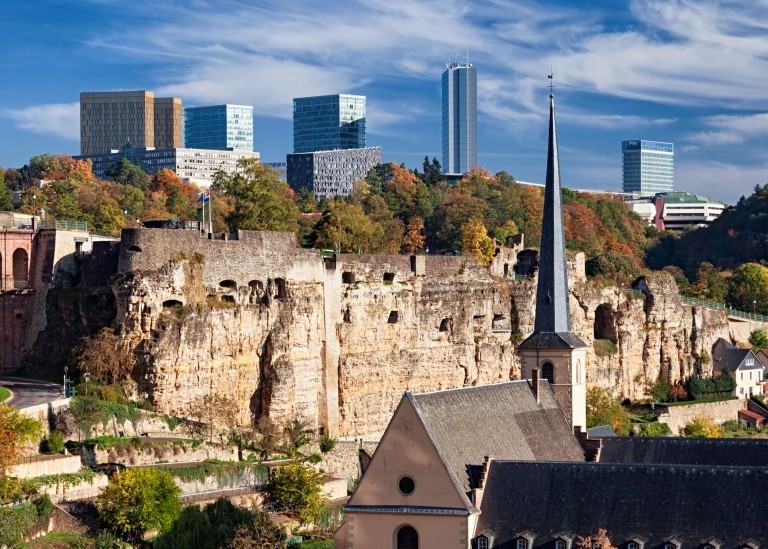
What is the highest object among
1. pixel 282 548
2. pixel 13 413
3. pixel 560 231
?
pixel 560 231

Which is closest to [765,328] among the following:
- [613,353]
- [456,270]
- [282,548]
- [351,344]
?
[613,353]

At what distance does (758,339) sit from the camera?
403 feet

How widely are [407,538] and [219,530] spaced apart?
978 cm

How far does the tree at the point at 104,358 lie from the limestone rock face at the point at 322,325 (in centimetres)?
55

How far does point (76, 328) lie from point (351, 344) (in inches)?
678

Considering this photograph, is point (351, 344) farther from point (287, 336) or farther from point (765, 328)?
point (765, 328)

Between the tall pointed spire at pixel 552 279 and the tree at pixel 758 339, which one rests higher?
the tall pointed spire at pixel 552 279

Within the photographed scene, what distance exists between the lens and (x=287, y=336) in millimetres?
76375

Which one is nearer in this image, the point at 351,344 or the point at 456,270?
the point at 351,344

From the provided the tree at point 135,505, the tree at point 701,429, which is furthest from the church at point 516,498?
the tree at point 701,429

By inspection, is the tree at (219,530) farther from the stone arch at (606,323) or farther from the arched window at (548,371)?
the stone arch at (606,323)

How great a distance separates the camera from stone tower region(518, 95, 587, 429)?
65.2 metres

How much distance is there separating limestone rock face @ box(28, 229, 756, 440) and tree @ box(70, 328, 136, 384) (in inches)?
21.8

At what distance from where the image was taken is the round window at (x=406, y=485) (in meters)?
47.7
